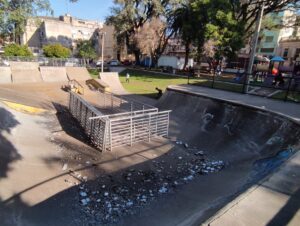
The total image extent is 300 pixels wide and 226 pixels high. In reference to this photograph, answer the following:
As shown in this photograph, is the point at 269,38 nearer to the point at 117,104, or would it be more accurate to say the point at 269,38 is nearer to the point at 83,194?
the point at 117,104

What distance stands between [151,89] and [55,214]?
15.4m

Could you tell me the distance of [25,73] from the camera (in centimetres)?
2155

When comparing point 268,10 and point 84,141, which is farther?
point 268,10

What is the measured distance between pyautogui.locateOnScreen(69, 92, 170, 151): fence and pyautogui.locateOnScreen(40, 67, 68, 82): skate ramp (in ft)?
45.0

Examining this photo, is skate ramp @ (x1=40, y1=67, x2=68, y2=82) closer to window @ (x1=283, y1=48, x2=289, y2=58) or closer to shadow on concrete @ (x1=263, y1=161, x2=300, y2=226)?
shadow on concrete @ (x1=263, y1=161, x2=300, y2=226)

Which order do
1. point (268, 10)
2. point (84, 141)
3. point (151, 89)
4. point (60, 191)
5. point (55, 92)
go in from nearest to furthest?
1. point (60, 191)
2. point (84, 141)
3. point (55, 92)
4. point (151, 89)
5. point (268, 10)

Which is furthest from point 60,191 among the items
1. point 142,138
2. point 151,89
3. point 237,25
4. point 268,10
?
point 268,10

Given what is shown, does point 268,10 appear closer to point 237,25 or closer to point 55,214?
point 237,25

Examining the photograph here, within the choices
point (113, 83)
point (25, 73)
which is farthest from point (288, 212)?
point (25, 73)

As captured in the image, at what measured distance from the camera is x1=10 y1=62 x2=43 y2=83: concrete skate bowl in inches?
818

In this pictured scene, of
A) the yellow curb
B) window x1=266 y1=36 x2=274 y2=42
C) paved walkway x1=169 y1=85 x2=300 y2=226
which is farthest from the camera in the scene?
window x1=266 y1=36 x2=274 y2=42

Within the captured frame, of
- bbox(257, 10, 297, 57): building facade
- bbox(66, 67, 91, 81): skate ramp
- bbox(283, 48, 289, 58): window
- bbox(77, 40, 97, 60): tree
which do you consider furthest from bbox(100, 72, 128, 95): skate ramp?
bbox(283, 48, 289, 58): window

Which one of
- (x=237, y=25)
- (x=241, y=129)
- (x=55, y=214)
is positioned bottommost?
(x=55, y=214)

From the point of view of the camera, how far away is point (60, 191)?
5.49 meters
